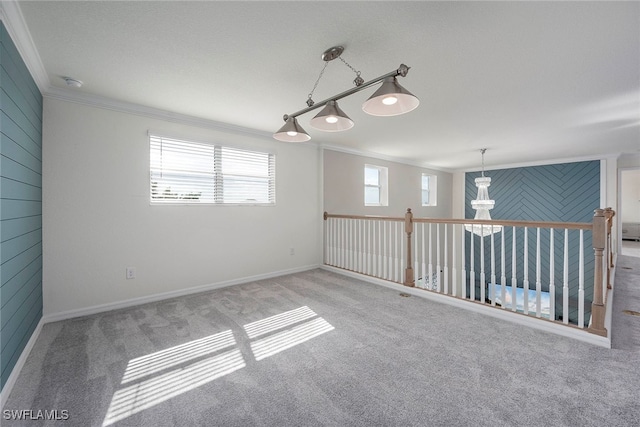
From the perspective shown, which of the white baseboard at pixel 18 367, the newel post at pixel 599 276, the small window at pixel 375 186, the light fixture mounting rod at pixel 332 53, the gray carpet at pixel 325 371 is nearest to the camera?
the gray carpet at pixel 325 371

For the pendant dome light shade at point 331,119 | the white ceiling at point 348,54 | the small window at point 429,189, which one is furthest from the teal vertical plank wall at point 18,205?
the small window at point 429,189

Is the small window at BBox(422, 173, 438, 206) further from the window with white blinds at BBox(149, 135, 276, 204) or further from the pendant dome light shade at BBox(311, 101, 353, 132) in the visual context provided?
the pendant dome light shade at BBox(311, 101, 353, 132)

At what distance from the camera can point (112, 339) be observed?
2.27m

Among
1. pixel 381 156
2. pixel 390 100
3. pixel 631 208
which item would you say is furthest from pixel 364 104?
pixel 631 208

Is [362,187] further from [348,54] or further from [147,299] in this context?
[147,299]

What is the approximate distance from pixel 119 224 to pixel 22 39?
1.77m

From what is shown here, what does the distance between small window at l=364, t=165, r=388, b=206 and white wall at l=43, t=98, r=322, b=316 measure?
2.64 m

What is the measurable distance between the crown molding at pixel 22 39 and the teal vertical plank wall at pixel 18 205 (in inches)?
2.1

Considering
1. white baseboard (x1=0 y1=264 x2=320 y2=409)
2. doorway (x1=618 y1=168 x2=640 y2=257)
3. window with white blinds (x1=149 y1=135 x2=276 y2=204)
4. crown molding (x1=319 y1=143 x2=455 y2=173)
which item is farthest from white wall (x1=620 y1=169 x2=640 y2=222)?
window with white blinds (x1=149 y1=135 x2=276 y2=204)

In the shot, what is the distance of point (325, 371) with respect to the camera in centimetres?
182

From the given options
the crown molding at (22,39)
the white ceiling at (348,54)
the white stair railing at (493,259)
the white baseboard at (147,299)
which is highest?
the white ceiling at (348,54)

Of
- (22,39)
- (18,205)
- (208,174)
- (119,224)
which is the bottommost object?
(119,224)

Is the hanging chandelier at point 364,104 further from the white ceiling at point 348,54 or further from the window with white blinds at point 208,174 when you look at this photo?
the window with white blinds at point 208,174

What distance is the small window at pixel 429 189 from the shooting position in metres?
7.53
